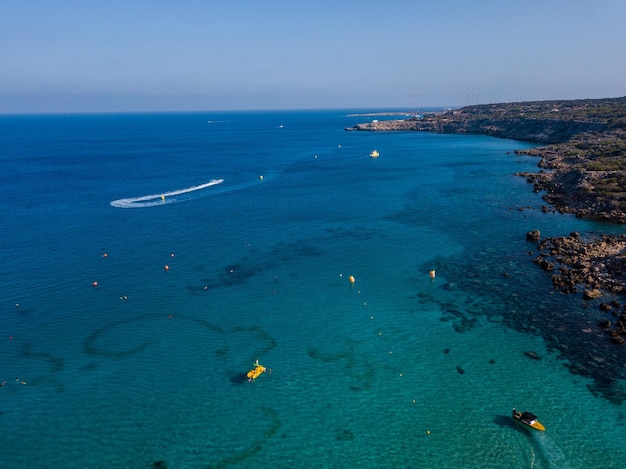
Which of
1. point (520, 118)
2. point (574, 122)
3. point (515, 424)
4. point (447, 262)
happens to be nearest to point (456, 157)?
point (574, 122)

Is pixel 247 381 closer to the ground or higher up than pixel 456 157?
closer to the ground

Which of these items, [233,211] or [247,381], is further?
[233,211]

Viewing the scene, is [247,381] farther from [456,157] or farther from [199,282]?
[456,157]

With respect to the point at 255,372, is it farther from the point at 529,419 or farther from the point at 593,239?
the point at 593,239

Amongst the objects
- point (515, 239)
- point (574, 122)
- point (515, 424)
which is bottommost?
point (515, 424)

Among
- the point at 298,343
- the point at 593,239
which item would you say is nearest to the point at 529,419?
the point at 298,343

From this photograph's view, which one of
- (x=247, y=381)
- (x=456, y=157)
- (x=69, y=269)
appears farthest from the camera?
(x=456, y=157)

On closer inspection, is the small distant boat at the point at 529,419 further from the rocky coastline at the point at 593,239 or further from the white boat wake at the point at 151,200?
the white boat wake at the point at 151,200

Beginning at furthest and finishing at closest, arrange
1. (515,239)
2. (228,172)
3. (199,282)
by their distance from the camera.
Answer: (228,172), (515,239), (199,282)
